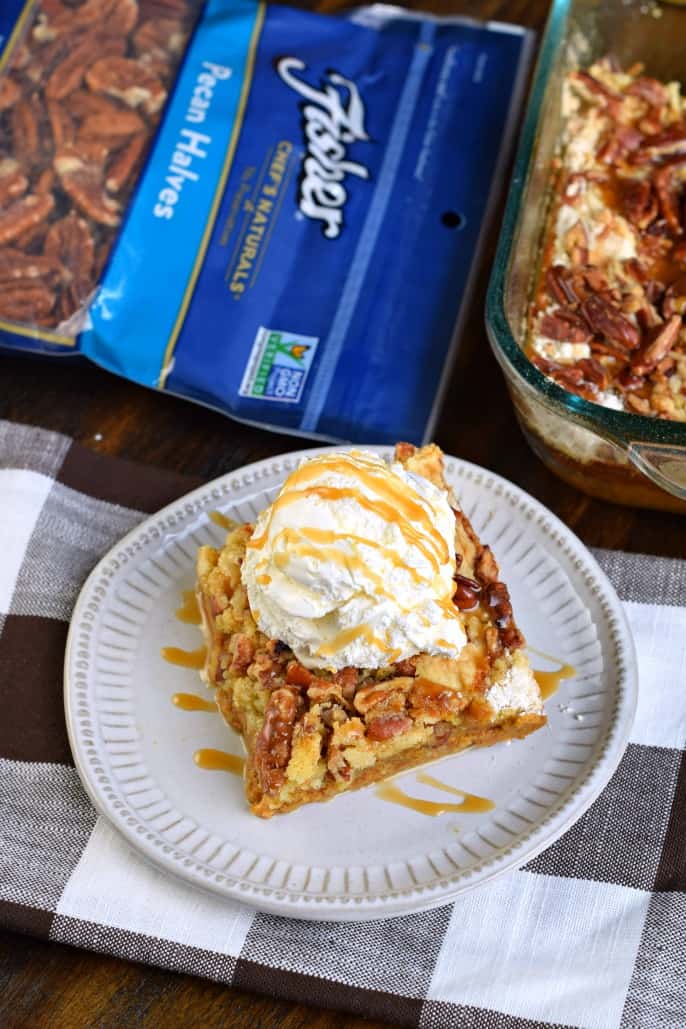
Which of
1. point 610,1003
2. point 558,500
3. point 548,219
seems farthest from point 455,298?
point 610,1003

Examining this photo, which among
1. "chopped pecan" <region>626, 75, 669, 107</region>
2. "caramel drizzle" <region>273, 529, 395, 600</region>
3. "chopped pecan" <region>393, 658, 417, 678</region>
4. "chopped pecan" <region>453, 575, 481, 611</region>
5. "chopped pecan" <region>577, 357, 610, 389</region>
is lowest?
"chopped pecan" <region>393, 658, 417, 678</region>

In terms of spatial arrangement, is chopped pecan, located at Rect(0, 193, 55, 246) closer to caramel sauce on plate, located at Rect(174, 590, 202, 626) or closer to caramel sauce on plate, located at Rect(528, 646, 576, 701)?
caramel sauce on plate, located at Rect(174, 590, 202, 626)

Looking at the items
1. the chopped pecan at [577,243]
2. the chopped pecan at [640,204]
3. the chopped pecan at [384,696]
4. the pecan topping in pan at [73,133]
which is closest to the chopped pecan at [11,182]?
the pecan topping in pan at [73,133]

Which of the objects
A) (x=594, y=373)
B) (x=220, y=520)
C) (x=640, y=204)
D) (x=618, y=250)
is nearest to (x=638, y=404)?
(x=594, y=373)

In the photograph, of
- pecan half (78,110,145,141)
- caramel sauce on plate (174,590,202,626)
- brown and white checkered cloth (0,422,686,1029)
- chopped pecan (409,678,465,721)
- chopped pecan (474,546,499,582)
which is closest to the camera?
brown and white checkered cloth (0,422,686,1029)

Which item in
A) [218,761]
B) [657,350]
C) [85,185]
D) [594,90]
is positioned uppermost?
[594,90]

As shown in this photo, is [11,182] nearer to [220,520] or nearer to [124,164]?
[124,164]

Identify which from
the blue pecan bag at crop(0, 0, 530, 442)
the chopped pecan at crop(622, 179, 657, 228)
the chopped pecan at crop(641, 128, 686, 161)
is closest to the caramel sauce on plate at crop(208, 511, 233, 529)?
the blue pecan bag at crop(0, 0, 530, 442)
